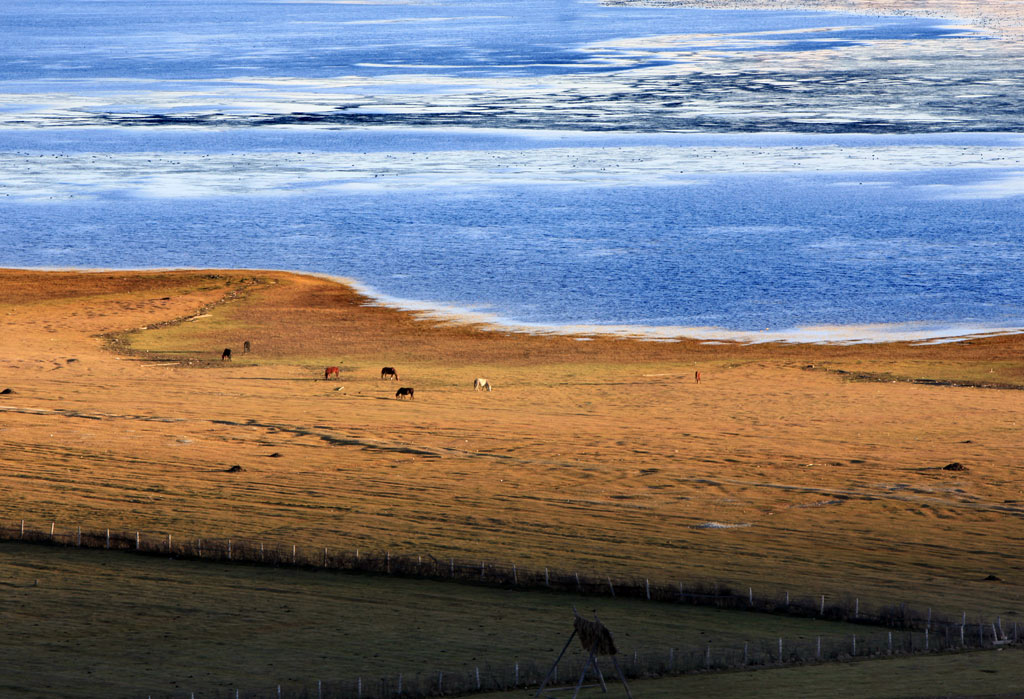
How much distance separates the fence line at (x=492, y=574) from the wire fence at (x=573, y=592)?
0.02 m

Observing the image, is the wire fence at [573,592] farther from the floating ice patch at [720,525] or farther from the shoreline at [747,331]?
the shoreline at [747,331]

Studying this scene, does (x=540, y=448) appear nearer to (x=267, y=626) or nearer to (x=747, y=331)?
(x=267, y=626)

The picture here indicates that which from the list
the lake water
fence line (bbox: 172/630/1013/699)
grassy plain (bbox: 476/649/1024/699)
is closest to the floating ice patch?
fence line (bbox: 172/630/1013/699)

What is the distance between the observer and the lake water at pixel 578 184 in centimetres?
6862

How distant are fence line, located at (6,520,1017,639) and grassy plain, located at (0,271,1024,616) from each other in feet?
2.22

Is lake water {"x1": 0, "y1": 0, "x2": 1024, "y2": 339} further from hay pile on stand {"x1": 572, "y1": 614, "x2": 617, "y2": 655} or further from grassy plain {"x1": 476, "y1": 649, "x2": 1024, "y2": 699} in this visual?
hay pile on stand {"x1": 572, "y1": 614, "x2": 617, "y2": 655}

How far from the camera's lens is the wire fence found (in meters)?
20.7

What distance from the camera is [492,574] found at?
27078 mm

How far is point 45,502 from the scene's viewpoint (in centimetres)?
3247

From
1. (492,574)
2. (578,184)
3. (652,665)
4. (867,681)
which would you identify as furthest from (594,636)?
(578,184)

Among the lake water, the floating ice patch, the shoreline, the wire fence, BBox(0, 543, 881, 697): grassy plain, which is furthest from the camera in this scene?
the lake water

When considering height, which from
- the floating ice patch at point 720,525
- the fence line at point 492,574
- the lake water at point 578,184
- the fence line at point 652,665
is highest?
the lake water at point 578,184

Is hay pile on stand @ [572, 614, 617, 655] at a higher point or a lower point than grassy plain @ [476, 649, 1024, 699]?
higher

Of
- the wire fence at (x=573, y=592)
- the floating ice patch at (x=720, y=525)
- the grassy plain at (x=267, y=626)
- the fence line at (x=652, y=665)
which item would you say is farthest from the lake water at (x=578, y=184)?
the fence line at (x=652, y=665)
